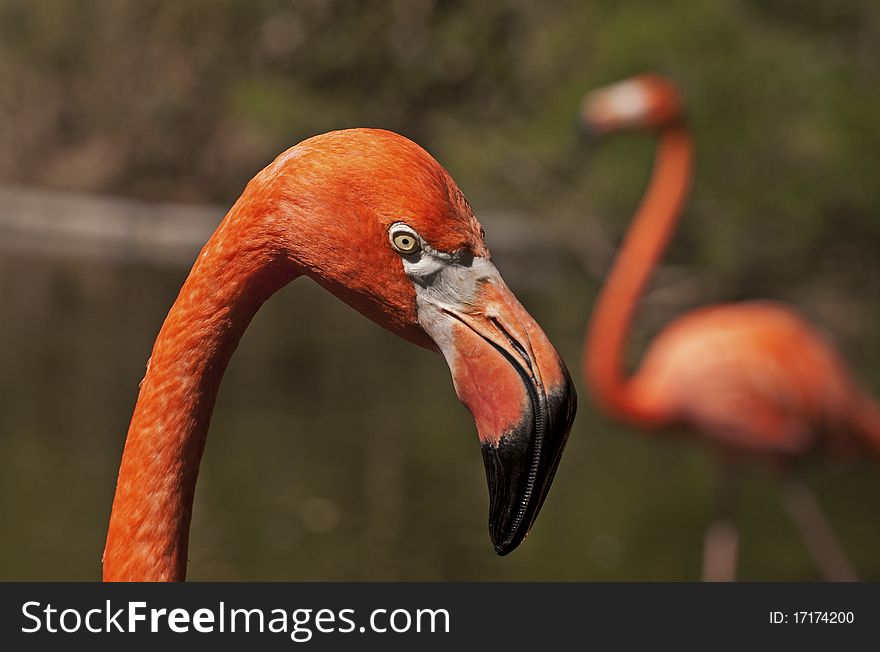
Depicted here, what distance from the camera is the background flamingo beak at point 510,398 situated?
3.78ft

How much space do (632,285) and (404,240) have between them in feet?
11.4

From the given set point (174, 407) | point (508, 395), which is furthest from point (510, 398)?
point (174, 407)

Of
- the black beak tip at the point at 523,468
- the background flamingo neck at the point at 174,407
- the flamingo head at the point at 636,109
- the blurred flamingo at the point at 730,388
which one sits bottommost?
the black beak tip at the point at 523,468

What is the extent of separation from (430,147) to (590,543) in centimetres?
765

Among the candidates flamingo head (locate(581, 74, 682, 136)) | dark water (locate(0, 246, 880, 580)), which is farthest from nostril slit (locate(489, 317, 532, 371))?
flamingo head (locate(581, 74, 682, 136))

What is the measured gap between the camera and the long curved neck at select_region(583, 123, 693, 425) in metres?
4.38

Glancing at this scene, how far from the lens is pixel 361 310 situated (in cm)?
124

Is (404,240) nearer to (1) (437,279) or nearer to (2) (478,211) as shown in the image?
(1) (437,279)

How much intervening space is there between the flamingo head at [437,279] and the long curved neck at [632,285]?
10.5ft

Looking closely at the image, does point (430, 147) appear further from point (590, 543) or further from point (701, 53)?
point (590, 543)

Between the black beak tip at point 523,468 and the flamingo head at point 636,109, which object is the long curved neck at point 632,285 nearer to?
the flamingo head at point 636,109

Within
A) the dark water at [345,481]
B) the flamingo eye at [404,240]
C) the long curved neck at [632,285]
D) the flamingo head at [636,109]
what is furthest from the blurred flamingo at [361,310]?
the flamingo head at [636,109]

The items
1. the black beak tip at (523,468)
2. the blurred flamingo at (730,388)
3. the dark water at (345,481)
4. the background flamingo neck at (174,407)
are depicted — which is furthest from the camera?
the dark water at (345,481)

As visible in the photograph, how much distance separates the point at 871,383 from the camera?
830 cm
